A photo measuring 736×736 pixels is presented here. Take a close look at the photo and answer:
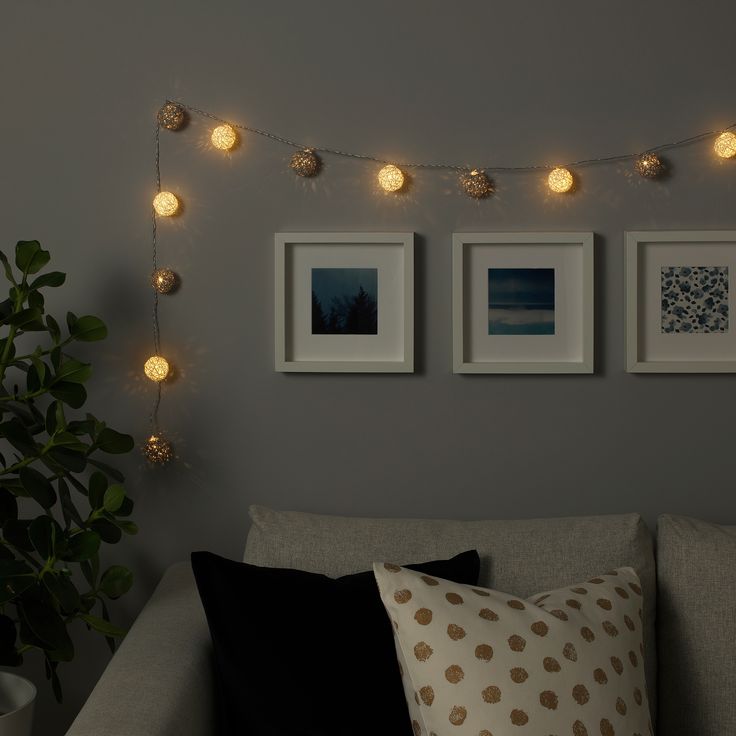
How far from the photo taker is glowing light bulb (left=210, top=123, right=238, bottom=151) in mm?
1826

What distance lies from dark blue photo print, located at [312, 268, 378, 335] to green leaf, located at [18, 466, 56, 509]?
0.67 m

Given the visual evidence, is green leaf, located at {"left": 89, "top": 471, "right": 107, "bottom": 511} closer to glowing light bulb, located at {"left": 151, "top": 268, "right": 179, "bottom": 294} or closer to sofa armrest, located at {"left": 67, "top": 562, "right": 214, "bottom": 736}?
sofa armrest, located at {"left": 67, "top": 562, "right": 214, "bottom": 736}

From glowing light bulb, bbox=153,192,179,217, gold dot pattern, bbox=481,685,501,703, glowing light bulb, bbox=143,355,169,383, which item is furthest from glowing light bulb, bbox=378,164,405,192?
gold dot pattern, bbox=481,685,501,703

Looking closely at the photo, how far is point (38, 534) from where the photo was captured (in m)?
1.49

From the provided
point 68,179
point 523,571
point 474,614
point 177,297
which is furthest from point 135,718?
point 68,179

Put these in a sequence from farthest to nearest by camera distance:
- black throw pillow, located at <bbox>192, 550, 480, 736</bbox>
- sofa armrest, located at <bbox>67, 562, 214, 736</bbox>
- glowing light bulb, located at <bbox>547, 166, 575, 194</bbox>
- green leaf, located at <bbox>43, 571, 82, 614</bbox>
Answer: glowing light bulb, located at <bbox>547, 166, 575, 194</bbox> → green leaf, located at <bbox>43, 571, 82, 614</bbox> → black throw pillow, located at <bbox>192, 550, 480, 736</bbox> → sofa armrest, located at <bbox>67, 562, 214, 736</bbox>

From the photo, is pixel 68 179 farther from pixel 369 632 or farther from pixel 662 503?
pixel 662 503

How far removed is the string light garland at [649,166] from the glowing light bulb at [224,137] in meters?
0.93

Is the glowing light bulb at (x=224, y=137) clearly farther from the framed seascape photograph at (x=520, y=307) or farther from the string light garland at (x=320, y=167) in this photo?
the framed seascape photograph at (x=520, y=307)

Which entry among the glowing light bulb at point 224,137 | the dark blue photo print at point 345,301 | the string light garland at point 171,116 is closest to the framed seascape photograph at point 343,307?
the dark blue photo print at point 345,301

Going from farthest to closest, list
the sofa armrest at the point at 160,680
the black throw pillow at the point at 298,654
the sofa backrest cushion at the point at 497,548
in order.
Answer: the sofa backrest cushion at the point at 497,548
the black throw pillow at the point at 298,654
the sofa armrest at the point at 160,680

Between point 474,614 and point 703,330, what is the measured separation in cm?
93

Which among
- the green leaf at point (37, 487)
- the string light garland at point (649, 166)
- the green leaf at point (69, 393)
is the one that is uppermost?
the string light garland at point (649, 166)

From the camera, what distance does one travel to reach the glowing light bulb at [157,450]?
1846mm
